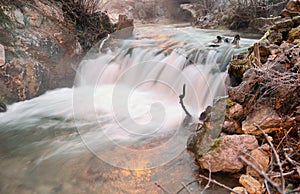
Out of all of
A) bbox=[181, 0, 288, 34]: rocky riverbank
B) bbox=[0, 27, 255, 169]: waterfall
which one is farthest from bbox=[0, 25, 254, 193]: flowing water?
bbox=[181, 0, 288, 34]: rocky riverbank

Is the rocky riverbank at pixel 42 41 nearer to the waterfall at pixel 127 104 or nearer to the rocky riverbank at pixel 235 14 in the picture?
the waterfall at pixel 127 104

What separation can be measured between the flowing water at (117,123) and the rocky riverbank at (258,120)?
0.38 m

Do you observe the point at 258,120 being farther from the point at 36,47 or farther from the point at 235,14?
the point at 235,14

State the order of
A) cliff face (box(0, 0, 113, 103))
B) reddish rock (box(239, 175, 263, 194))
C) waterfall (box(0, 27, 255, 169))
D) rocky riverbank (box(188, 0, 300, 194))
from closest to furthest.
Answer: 1. reddish rock (box(239, 175, 263, 194))
2. rocky riverbank (box(188, 0, 300, 194))
3. waterfall (box(0, 27, 255, 169))
4. cliff face (box(0, 0, 113, 103))

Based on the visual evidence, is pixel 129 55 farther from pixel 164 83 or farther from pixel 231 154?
pixel 231 154

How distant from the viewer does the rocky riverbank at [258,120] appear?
232cm

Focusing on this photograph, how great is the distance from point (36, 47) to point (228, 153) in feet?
13.8

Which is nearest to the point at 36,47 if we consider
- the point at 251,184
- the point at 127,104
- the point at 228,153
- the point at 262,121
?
the point at 127,104

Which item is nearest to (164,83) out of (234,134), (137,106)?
(137,106)

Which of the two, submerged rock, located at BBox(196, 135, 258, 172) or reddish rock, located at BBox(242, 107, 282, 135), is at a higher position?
reddish rock, located at BBox(242, 107, 282, 135)

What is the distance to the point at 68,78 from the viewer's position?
5.39 meters

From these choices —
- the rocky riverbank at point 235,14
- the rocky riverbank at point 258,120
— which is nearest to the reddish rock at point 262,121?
the rocky riverbank at point 258,120

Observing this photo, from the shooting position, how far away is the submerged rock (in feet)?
7.94

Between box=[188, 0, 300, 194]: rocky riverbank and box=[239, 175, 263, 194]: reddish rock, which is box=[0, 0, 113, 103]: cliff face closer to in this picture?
box=[188, 0, 300, 194]: rocky riverbank
